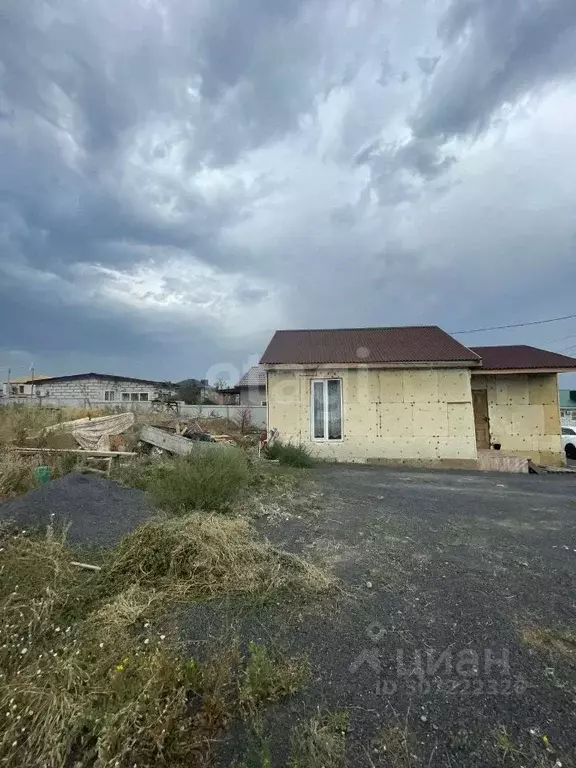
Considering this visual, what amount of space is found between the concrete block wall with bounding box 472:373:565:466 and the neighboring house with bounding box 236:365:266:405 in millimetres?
15364

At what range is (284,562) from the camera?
3.94 m

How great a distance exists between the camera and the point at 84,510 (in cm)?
551

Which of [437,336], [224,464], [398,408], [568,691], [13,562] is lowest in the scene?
[568,691]

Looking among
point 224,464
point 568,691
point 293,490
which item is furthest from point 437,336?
point 568,691

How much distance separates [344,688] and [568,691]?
1.29m

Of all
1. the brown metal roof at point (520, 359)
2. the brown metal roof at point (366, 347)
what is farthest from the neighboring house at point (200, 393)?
the brown metal roof at point (520, 359)

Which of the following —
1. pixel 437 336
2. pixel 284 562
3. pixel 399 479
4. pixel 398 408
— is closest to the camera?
pixel 284 562

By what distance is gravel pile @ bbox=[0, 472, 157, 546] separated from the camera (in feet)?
16.0

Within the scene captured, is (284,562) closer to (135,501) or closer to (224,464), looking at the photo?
(224,464)

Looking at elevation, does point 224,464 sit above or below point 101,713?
above

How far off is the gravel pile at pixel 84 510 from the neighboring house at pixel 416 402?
6.63m

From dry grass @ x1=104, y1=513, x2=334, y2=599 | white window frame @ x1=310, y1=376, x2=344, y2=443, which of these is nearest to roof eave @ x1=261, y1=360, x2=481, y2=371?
white window frame @ x1=310, y1=376, x2=344, y2=443

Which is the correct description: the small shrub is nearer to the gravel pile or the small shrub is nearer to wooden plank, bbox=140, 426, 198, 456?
the gravel pile

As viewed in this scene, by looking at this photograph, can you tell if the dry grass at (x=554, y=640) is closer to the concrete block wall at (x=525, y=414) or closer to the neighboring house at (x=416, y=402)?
the neighboring house at (x=416, y=402)
